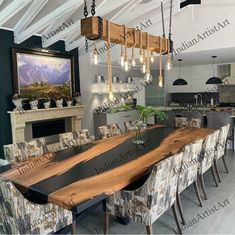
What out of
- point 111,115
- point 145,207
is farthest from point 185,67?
point 145,207

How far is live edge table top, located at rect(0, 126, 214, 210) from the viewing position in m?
2.00

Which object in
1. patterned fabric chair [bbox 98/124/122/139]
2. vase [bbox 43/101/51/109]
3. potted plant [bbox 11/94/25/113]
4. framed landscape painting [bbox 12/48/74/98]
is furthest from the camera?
vase [bbox 43/101/51/109]

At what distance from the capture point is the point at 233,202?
3465 mm

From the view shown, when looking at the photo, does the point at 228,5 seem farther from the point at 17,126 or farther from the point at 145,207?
the point at 17,126

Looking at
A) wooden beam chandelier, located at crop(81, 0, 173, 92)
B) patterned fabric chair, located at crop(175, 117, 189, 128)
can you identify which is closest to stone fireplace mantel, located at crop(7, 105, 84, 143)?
patterned fabric chair, located at crop(175, 117, 189, 128)

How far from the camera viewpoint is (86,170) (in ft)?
8.27

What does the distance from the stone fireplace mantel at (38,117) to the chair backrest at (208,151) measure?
166 inches

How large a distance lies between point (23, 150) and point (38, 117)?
3112mm

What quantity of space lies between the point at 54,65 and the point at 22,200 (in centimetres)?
515

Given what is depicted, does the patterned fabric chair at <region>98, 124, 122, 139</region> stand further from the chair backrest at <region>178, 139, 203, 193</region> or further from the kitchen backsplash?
the kitchen backsplash

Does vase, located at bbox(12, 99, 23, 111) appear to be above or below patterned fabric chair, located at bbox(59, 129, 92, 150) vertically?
above

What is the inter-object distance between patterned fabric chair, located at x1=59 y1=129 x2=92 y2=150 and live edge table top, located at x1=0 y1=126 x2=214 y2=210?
433mm

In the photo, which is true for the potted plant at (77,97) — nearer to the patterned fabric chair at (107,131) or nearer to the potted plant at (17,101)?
the potted plant at (17,101)

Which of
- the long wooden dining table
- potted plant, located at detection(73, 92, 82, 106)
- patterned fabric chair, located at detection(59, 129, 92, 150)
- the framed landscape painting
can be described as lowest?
the long wooden dining table
